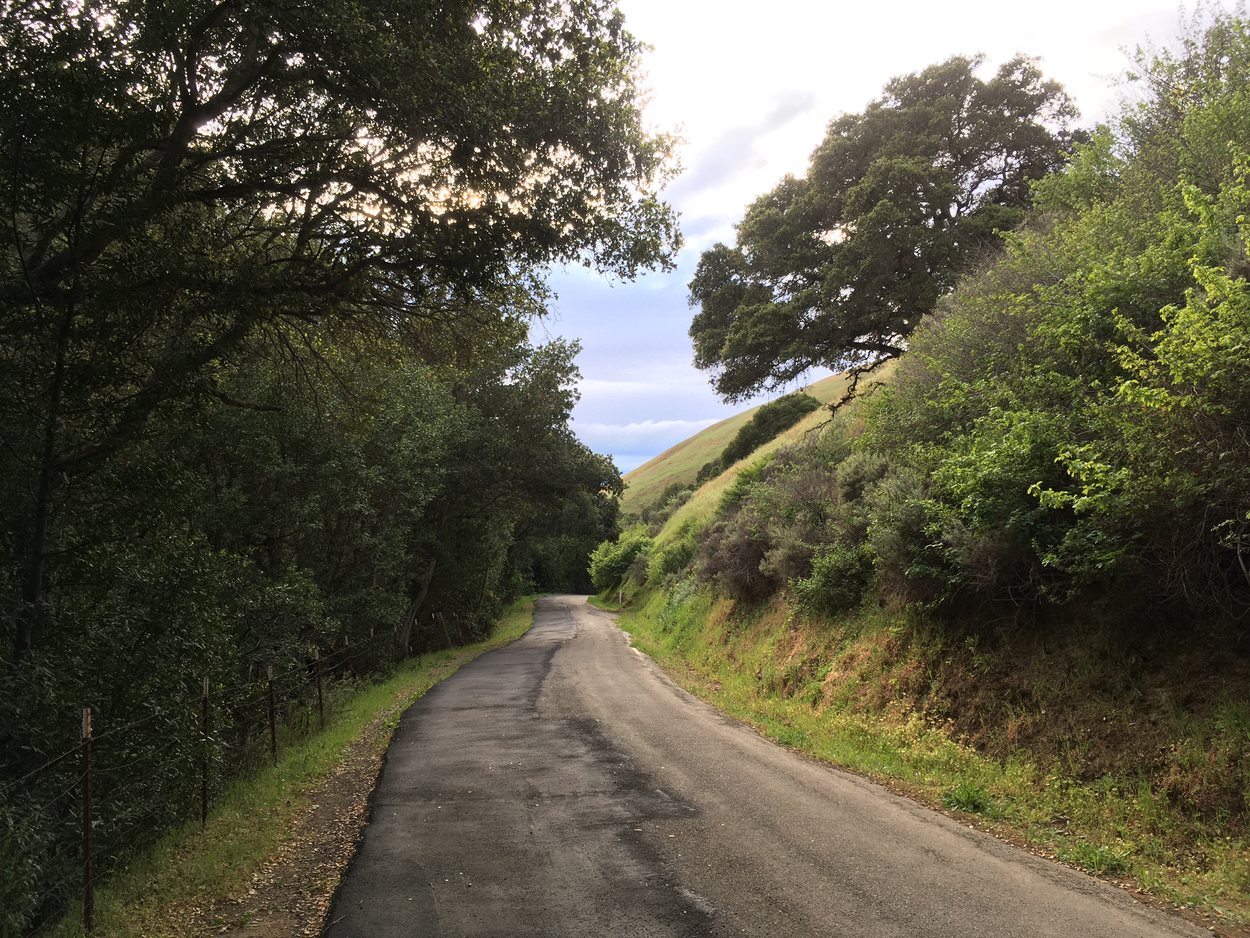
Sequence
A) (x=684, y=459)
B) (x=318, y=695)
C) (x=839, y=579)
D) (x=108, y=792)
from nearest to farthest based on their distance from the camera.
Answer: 1. (x=108, y=792)
2. (x=318, y=695)
3. (x=839, y=579)
4. (x=684, y=459)

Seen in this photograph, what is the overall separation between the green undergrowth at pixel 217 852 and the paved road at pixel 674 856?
38.5 inches

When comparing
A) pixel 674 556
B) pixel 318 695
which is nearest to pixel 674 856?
pixel 318 695

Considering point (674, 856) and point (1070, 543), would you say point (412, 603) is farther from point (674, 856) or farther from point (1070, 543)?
point (1070, 543)

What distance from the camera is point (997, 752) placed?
7.36 m

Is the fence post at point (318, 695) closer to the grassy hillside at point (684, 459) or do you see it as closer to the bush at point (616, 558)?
the bush at point (616, 558)

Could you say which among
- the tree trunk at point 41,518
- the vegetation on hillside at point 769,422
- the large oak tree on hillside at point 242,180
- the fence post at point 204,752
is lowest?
the fence post at point 204,752

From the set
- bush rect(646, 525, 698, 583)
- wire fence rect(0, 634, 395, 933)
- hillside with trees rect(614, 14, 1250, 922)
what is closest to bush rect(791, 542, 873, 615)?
hillside with trees rect(614, 14, 1250, 922)

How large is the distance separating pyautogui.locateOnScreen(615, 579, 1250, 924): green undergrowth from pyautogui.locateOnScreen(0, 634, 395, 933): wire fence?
7020 mm

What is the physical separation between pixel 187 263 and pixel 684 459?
9444 centimetres

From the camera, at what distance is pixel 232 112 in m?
7.25

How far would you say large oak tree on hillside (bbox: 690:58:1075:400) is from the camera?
19.4m

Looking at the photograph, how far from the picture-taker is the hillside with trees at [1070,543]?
5.57 metres

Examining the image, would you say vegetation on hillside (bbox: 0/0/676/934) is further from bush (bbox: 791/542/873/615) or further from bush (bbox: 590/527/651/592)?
bush (bbox: 590/527/651/592)

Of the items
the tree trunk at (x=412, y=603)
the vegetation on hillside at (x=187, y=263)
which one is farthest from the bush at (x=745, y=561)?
the tree trunk at (x=412, y=603)
